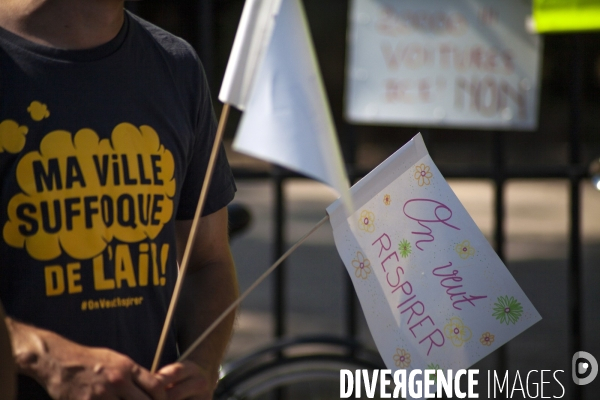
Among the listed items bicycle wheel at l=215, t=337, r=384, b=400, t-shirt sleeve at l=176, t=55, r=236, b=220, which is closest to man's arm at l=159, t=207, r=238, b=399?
t-shirt sleeve at l=176, t=55, r=236, b=220

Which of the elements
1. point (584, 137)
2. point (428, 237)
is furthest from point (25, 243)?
point (584, 137)

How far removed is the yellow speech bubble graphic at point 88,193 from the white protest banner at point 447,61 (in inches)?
70.0

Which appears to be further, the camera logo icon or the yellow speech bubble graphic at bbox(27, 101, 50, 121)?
the camera logo icon

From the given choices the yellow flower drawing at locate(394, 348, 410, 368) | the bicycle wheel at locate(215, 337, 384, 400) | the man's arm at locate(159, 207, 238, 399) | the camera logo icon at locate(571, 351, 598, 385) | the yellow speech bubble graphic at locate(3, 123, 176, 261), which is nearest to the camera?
the yellow speech bubble graphic at locate(3, 123, 176, 261)

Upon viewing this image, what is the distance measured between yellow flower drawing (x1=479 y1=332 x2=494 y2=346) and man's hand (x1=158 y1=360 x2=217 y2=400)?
491 mm

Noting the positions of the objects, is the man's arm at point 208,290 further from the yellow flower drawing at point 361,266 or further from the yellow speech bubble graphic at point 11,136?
the yellow speech bubble graphic at point 11,136

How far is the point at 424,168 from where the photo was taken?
144 cm

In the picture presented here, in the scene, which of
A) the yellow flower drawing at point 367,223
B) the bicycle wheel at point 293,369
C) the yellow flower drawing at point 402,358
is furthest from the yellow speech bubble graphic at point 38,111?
the bicycle wheel at point 293,369

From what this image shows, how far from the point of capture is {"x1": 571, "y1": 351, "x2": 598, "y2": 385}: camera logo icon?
10.3 feet

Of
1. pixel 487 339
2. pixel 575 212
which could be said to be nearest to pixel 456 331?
pixel 487 339

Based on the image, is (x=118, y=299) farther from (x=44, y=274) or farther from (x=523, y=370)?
(x=523, y=370)

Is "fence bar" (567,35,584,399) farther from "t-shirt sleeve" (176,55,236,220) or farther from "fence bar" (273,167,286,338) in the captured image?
"t-shirt sleeve" (176,55,236,220)

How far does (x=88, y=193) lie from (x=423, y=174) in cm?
58

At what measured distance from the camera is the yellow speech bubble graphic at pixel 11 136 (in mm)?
1265
